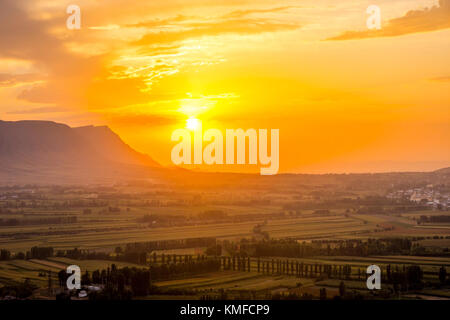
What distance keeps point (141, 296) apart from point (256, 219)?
50.0 meters

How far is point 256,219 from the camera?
87562 millimetres

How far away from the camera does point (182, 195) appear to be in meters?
121

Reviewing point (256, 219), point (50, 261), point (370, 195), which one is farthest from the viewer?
point (370, 195)

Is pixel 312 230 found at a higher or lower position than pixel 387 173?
lower
